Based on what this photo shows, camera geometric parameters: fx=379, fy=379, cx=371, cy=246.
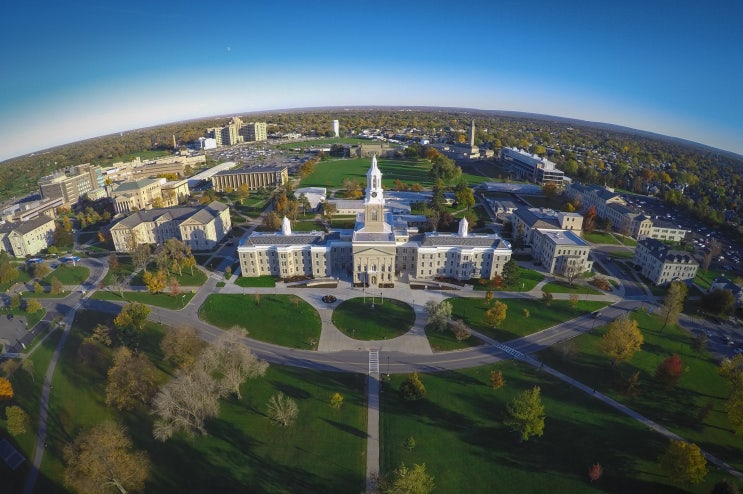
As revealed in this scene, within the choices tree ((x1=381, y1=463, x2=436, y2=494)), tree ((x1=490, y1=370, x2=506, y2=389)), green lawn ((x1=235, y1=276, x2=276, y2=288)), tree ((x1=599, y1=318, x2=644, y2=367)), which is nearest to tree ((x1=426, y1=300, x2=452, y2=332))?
tree ((x1=490, y1=370, x2=506, y2=389))

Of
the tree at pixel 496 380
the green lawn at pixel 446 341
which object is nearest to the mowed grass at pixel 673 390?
the green lawn at pixel 446 341

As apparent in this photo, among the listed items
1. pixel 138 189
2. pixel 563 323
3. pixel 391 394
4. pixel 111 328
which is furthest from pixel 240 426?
pixel 138 189

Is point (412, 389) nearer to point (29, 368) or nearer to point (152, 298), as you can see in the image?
point (29, 368)

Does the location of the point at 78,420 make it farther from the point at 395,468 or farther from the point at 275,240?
the point at 275,240

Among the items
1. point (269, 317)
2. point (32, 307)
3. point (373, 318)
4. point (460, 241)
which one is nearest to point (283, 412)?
point (269, 317)

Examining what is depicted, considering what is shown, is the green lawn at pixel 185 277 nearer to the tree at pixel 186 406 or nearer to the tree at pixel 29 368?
the tree at pixel 29 368

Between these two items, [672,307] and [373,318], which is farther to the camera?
[373,318]
